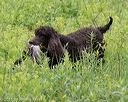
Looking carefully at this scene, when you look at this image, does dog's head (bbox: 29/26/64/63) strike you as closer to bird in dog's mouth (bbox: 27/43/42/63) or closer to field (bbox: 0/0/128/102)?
bird in dog's mouth (bbox: 27/43/42/63)

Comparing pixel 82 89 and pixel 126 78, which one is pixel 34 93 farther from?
pixel 126 78

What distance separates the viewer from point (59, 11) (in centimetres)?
930

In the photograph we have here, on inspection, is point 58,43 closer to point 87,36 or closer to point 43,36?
point 43,36

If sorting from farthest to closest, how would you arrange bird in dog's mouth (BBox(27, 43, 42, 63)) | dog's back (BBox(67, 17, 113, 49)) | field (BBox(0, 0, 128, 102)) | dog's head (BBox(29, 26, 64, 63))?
dog's back (BBox(67, 17, 113, 49))
dog's head (BBox(29, 26, 64, 63))
bird in dog's mouth (BBox(27, 43, 42, 63))
field (BBox(0, 0, 128, 102))

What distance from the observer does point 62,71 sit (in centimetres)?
466

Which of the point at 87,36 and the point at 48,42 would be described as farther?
the point at 87,36

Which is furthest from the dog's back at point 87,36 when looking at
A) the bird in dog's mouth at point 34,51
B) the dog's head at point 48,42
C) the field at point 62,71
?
the bird in dog's mouth at point 34,51

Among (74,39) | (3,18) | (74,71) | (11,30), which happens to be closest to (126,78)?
(74,71)

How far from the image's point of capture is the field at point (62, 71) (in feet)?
13.9

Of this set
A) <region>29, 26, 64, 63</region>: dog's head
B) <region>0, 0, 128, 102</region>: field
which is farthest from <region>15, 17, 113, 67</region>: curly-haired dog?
<region>0, 0, 128, 102</region>: field

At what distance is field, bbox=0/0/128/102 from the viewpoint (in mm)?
4238

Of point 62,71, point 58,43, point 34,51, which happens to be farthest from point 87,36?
point 62,71

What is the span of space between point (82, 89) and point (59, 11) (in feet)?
16.6

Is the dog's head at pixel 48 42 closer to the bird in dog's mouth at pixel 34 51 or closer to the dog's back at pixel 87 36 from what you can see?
the bird in dog's mouth at pixel 34 51
